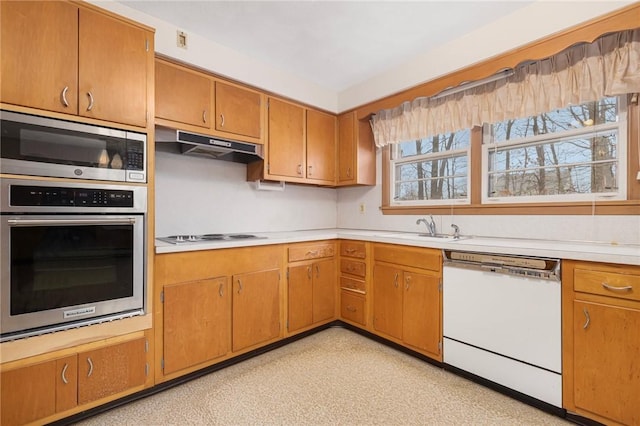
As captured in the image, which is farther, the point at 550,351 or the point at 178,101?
the point at 178,101

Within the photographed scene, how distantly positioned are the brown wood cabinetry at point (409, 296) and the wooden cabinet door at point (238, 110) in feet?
5.27

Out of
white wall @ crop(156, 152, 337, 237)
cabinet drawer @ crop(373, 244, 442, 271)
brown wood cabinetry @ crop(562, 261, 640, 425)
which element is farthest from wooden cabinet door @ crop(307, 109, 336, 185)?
brown wood cabinetry @ crop(562, 261, 640, 425)

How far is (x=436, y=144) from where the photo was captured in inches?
122

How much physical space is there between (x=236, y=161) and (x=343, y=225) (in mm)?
1591

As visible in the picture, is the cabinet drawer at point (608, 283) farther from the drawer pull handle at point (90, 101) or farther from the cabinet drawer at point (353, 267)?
the drawer pull handle at point (90, 101)

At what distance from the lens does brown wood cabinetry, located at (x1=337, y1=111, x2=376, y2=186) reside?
→ 3402mm

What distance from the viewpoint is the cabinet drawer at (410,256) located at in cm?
235

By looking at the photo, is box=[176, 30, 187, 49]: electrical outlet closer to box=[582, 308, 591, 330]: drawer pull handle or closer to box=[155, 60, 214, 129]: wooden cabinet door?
box=[155, 60, 214, 129]: wooden cabinet door

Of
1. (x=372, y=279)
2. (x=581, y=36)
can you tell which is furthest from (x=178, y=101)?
(x=581, y=36)

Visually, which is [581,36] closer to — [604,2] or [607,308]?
[604,2]

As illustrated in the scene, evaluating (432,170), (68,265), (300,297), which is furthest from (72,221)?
(432,170)

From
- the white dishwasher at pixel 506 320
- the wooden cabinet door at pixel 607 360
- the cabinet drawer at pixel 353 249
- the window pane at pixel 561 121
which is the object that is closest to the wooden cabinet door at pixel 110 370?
the cabinet drawer at pixel 353 249

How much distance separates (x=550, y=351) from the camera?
5.84 feet

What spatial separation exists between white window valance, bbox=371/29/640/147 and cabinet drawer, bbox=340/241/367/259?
1195 mm
